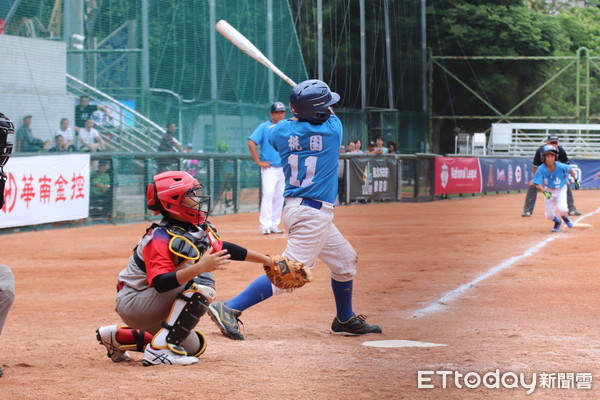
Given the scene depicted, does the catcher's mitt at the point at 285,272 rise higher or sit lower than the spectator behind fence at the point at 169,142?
lower

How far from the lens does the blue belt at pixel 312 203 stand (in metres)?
6.32

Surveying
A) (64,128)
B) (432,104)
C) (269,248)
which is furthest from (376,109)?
(269,248)

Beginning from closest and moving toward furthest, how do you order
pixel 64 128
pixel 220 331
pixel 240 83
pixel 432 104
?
pixel 220 331
pixel 64 128
pixel 240 83
pixel 432 104

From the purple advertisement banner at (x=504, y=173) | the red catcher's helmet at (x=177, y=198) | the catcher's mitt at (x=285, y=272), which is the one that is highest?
the red catcher's helmet at (x=177, y=198)

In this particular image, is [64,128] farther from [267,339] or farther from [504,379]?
[504,379]

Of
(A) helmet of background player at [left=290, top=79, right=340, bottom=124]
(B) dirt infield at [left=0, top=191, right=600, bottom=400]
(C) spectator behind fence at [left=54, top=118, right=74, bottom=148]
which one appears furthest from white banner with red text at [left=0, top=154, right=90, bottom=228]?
(A) helmet of background player at [left=290, top=79, right=340, bottom=124]

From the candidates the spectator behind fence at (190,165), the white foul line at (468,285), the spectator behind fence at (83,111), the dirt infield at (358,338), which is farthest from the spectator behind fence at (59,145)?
the white foul line at (468,285)

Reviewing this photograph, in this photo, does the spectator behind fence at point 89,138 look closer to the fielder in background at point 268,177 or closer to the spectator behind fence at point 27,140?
the spectator behind fence at point 27,140

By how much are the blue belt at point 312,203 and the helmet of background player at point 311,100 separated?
57 centimetres

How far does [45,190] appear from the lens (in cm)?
1567

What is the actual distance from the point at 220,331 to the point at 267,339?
480mm

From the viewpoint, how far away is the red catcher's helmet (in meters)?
5.22

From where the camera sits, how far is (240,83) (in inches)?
973

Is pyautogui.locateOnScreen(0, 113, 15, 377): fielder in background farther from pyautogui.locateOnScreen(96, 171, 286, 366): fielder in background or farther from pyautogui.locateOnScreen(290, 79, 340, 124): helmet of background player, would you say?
pyautogui.locateOnScreen(290, 79, 340, 124): helmet of background player
